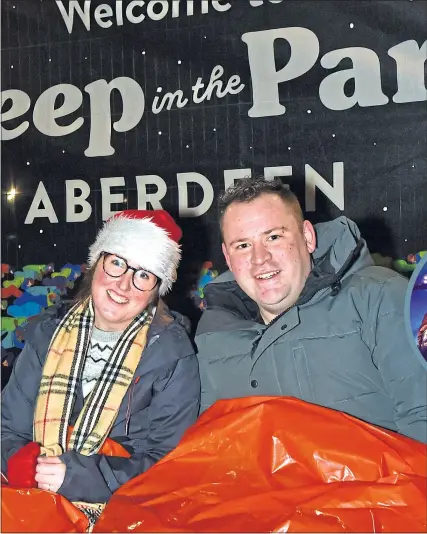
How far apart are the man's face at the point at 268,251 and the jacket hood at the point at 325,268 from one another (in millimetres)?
56

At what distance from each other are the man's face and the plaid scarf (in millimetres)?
378

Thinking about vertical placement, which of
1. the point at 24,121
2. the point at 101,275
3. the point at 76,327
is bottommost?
the point at 76,327

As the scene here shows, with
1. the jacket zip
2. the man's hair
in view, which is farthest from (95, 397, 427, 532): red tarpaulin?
the man's hair

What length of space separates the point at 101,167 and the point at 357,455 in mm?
1976

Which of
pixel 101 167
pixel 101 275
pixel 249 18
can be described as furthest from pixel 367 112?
pixel 101 275

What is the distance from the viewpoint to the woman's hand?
211 cm

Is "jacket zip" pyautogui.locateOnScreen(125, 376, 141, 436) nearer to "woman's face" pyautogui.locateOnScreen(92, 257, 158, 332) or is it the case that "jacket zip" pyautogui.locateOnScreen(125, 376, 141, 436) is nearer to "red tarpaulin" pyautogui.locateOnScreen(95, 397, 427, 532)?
"woman's face" pyautogui.locateOnScreen(92, 257, 158, 332)

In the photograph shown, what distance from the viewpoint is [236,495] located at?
1843 mm

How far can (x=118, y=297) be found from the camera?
234 centimetres

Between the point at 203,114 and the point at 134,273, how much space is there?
1162 millimetres

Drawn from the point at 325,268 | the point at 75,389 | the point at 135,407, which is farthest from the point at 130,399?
the point at 325,268

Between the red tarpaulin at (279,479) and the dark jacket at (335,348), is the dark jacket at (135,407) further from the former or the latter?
the red tarpaulin at (279,479)

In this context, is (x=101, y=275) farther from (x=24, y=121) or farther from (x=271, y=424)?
(x=24, y=121)

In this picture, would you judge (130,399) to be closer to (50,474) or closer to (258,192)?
(50,474)
